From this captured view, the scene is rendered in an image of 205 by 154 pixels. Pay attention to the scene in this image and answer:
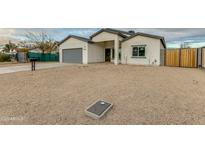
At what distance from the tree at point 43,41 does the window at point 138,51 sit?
2263 cm

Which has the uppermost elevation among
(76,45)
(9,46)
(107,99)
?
(9,46)

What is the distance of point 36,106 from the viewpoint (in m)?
4.47

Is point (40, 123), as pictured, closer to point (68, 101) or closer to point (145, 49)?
point (68, 101)

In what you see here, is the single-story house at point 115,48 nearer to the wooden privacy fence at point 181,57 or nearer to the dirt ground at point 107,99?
the wooden privacy fence at point 181,57

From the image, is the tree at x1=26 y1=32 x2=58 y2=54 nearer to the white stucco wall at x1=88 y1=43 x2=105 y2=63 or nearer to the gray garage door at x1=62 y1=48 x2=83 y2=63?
the gray garage door at x1=62 y1=48 x2=83 y2=63

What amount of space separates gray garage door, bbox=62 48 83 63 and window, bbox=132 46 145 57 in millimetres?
6958

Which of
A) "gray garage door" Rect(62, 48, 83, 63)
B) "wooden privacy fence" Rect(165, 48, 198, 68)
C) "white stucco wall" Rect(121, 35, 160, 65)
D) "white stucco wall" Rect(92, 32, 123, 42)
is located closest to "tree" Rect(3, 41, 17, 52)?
"gray garage door" Rect(62, 48, 83, 63)

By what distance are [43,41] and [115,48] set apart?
2361 cm

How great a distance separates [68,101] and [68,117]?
1079 mm

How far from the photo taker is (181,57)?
1588 centimetres

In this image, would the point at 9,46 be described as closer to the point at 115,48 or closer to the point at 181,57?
the point at 115,48

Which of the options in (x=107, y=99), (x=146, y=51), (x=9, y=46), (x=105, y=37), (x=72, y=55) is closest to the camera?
(x=107, y=99)

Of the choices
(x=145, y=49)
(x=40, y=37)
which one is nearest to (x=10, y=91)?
(x=145, y=49)

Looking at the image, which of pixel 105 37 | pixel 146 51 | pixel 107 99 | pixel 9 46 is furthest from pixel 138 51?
pixel 9 46
